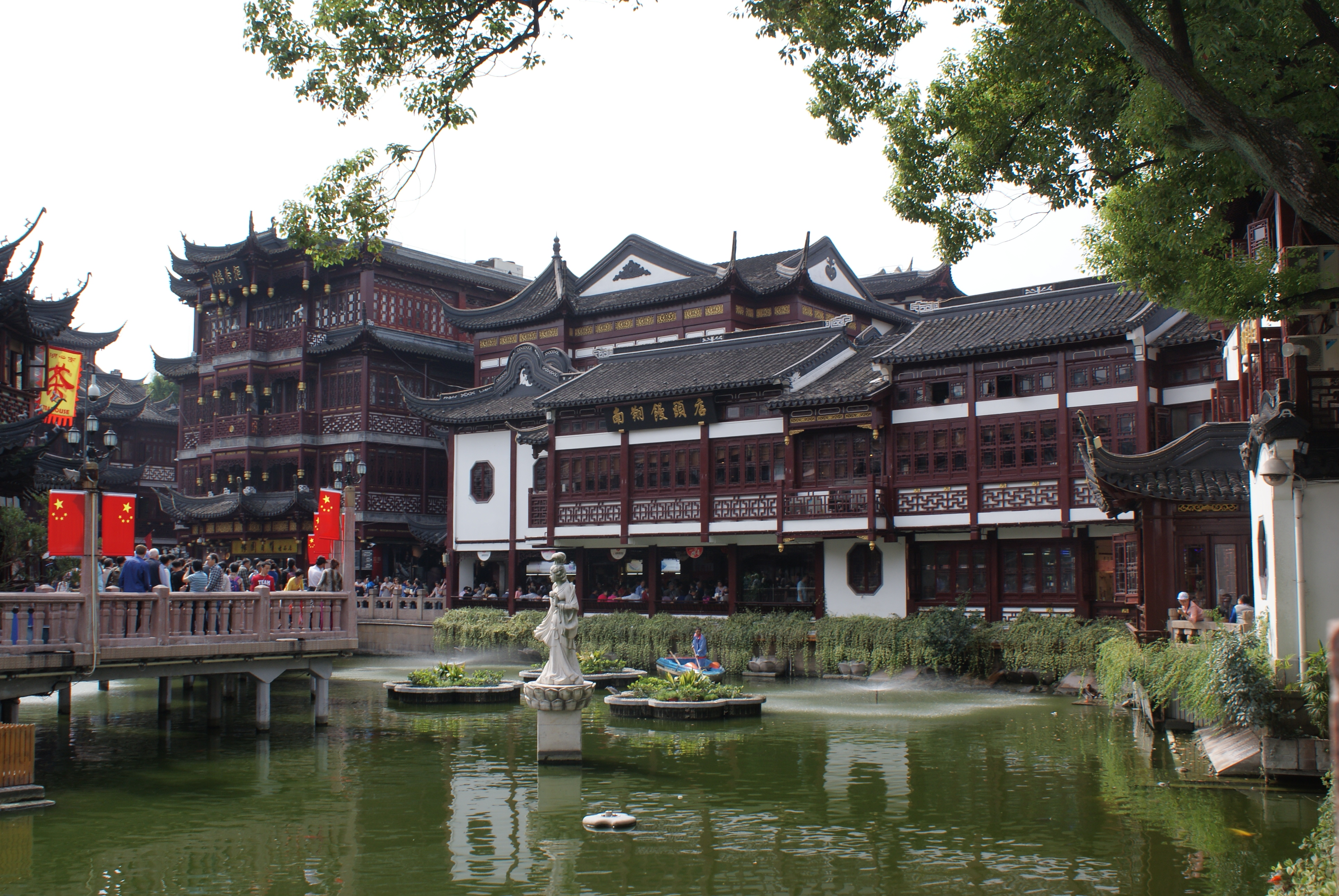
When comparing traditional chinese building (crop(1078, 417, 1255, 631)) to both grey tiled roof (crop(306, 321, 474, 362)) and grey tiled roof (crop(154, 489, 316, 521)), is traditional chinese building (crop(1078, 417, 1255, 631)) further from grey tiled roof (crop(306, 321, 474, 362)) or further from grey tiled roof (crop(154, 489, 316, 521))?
grey tiled roof (crop(154, 489, 316, 521))

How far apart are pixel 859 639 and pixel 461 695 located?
952cm

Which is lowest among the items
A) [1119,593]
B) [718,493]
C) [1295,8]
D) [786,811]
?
[786,811]

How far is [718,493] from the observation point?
32281 millimetres

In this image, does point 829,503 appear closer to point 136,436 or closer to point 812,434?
point 812,434

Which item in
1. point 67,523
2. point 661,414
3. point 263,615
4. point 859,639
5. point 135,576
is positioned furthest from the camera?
point 661,414

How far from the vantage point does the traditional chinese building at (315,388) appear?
145ft

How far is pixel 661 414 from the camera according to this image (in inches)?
1313

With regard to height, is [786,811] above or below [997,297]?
below

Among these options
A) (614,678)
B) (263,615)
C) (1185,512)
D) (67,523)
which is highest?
(1185,512)

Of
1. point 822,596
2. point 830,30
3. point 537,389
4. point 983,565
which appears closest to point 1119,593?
point 983,565

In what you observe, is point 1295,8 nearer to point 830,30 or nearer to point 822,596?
point 830,30

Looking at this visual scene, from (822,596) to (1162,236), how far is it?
2015 cm

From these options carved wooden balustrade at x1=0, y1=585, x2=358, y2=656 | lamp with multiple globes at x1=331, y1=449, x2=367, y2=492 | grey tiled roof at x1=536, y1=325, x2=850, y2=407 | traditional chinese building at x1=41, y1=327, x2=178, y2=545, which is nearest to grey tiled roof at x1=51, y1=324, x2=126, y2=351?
traditional chinese building at x1=41, y1=327, x2=178, y2=545

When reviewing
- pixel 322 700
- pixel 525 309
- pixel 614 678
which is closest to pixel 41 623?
pixel 322 700
